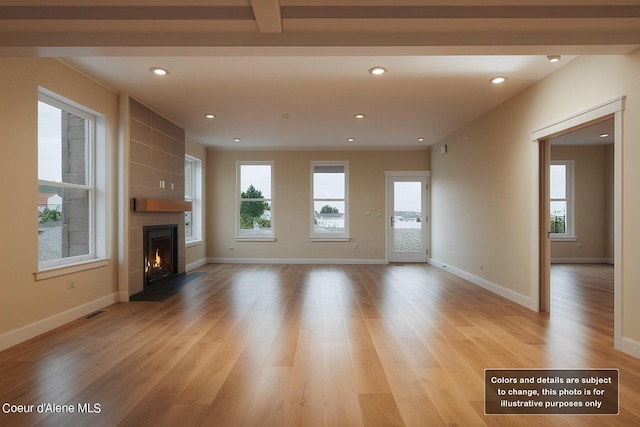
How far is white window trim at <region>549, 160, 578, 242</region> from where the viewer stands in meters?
8.37

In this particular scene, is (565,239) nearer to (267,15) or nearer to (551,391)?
(551,391)

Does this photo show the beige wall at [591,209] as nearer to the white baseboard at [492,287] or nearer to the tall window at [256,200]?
the white baseboard at [492,287]

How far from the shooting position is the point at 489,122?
17.7 feet

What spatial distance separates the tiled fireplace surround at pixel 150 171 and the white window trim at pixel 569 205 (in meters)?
8.39

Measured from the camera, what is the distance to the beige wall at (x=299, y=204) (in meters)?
8.46

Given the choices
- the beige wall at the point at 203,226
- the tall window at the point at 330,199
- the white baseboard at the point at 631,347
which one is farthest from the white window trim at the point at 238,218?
the white baseboard at the point at 631,347

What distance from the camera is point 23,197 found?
321cm

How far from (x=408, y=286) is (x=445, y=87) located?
3028mm

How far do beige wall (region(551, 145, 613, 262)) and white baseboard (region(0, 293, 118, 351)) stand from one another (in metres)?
9.16

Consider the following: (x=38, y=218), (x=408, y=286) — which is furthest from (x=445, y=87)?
(x=38, y=218)

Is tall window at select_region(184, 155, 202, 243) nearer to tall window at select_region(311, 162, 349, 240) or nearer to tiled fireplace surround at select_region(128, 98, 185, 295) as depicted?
tiled fireplace surround at select_region(128, 98, 185, 295)

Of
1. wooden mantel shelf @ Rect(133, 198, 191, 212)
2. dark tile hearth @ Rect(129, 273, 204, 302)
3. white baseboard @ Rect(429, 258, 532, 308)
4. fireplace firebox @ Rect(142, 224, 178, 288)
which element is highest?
wooden mantel shelf @ Rect(133, 198, 191, 212)

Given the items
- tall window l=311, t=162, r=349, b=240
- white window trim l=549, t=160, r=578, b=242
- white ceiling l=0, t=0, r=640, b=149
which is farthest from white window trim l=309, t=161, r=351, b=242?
white window trim l=549, t=160, r=578, b=242

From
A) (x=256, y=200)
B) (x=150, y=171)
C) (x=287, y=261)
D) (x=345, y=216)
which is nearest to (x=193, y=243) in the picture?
(x=256, y=200)
